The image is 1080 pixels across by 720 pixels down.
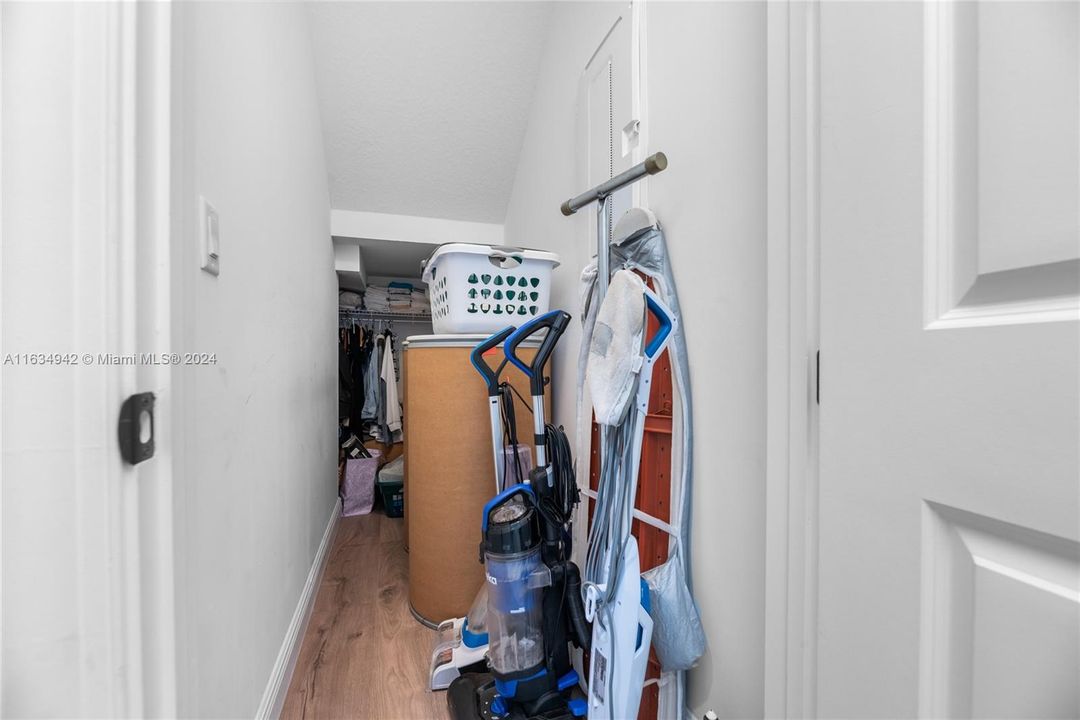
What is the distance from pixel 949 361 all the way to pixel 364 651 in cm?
172

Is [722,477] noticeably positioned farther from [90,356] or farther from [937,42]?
[90,356]

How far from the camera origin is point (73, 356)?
425 millimetres

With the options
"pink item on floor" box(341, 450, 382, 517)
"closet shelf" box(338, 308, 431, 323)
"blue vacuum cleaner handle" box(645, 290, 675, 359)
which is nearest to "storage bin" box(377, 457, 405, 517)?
"pink item on floor" box(341, 450, 382, 517)

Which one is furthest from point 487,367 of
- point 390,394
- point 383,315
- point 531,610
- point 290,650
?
point 383,315

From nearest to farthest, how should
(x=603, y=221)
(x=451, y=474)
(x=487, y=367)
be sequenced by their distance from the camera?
(x=603, y=221)
(x=487, y=367)
(x=451, y=474)

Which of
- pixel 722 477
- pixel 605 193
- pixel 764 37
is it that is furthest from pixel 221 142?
pixel 722 477

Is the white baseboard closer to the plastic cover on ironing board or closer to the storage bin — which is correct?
the storage bin

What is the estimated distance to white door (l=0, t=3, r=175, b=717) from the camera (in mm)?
410

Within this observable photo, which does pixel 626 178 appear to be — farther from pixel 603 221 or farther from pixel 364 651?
pixel 364 651

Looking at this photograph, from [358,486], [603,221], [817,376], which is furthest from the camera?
[358,486]

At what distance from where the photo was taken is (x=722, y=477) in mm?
879

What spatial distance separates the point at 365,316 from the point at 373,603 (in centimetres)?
234

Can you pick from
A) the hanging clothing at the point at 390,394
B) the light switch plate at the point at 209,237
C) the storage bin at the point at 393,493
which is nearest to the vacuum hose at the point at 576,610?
the light switch plate at the point at 209,237

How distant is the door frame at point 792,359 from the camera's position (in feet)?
2.09
